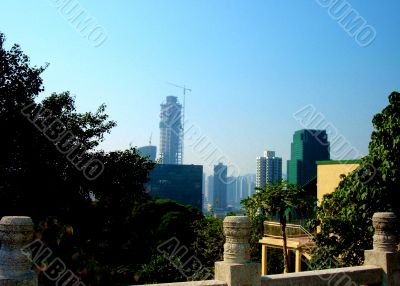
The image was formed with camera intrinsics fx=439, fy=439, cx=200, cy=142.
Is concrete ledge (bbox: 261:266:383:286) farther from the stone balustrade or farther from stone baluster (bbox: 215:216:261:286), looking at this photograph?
stone baluster (bbox: 215:216:261:286)

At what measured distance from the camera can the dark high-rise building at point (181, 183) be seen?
85.8m

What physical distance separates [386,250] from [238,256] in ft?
9.45

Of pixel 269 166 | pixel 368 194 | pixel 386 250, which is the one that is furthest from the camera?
pixel 269 166

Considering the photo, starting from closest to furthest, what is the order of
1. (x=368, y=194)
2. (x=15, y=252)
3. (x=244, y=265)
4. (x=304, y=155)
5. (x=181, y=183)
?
(x=15, y=252), (x=244, y=265), (x=368, y=194), (x=304, y=155), (x=181, y=183)

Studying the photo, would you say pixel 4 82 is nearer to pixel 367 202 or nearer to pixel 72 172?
pixel 72 172

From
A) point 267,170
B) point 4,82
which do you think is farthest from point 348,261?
point 267,170

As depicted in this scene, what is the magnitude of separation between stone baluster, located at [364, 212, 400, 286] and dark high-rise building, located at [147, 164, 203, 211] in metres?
77.6

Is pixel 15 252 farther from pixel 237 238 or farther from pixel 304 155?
pixel 304 155

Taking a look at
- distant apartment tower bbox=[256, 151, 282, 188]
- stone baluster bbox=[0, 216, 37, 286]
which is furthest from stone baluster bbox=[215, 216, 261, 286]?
distant apartment tower bbox=[256, 151, 282, 188]

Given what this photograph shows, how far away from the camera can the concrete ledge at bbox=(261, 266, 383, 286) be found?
18.0ft

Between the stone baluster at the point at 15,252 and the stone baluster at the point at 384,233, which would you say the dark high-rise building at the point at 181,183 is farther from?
the stone baluster at the point at 15,252

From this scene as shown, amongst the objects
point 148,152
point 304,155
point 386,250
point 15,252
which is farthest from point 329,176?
point 148,152

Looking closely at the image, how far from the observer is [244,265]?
514 cm

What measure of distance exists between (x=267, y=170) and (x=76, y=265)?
59951 mm
